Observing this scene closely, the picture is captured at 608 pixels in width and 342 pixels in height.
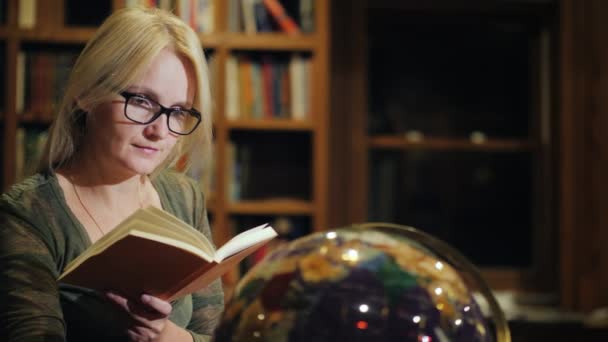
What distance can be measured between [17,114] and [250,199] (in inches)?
33.0

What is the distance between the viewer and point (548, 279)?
2.92m

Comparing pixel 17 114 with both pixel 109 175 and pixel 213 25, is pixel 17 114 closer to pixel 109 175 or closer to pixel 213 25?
pixel 213 25

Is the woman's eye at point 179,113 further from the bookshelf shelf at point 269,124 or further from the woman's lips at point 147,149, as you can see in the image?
the bookshelf shelf at point 269,124

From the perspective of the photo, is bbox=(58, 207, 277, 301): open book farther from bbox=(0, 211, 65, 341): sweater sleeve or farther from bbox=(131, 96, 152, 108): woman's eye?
bbox=(131, 96, 152, 108): woman's eye

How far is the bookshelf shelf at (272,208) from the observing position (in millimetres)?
2566

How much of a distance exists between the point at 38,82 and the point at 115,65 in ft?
4.93

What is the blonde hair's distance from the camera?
1.17 meters

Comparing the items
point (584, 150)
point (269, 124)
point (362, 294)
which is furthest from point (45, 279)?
point (584, 150)

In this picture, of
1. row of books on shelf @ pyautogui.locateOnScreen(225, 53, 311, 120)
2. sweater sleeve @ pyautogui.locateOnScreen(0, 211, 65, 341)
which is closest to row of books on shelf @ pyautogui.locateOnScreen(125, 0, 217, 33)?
row of books on shelf @ pyautogui.locateOnScreen(225, 53, 311, 120)

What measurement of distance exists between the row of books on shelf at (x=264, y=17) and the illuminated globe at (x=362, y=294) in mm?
1883

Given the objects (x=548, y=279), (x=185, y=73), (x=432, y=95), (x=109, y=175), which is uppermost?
(x=432, y=95)

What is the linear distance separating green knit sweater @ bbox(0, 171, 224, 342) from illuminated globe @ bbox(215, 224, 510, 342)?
37 centimetres

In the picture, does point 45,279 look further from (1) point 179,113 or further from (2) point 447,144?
(2) point 447,144

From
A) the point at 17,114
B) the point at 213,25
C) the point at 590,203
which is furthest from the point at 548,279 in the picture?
the point at 17,114
